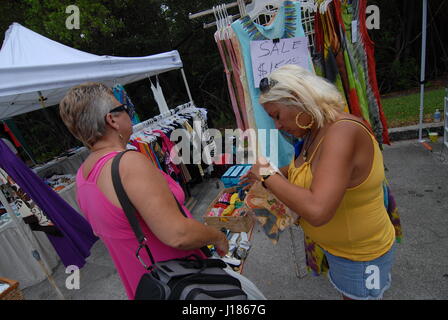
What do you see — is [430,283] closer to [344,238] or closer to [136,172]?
[344,238]

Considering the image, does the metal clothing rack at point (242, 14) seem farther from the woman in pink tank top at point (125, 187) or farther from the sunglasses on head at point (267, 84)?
the woman in pink tank top at point (125, 187)

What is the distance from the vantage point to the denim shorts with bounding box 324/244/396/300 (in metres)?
1.24

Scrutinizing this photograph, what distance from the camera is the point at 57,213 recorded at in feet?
10.00

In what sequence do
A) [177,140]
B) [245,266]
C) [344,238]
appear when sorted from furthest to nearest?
[177,140], [245,266], [344,238]

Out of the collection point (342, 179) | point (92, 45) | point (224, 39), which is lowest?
point (342, 179)

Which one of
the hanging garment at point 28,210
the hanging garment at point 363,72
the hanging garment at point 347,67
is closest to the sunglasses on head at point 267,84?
the hanging garment at point 347,67

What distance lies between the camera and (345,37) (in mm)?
1978

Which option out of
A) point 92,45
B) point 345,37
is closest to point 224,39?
point 345,37

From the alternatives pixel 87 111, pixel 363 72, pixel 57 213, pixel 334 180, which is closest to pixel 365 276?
pixel 334 180

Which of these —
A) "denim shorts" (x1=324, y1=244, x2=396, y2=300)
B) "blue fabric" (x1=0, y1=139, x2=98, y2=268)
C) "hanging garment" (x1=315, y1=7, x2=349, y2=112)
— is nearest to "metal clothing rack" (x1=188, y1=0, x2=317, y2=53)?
"hanging garment" (x1=315, y1=7, x2=349, y2=112)

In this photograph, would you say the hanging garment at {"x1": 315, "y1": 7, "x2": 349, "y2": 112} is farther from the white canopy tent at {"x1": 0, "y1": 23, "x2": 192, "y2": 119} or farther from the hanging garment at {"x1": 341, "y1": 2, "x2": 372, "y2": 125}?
the white canopy tent at {"x1": 0, "y1": 23, "x2": 192, "y2": 119}

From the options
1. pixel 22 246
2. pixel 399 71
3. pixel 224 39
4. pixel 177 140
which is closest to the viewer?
pixel 224 39

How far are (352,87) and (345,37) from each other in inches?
14.7

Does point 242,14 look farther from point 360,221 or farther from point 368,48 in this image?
point 360,221
